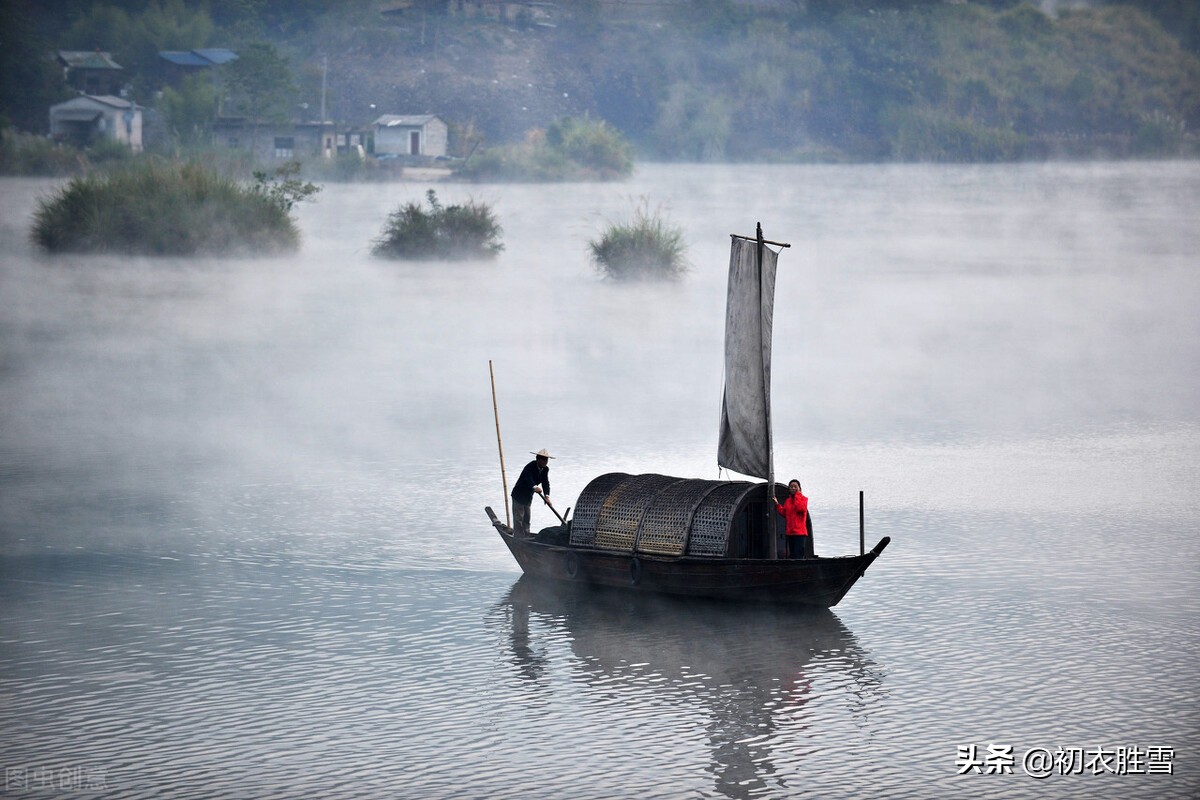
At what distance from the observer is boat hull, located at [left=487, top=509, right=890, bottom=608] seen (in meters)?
21.3

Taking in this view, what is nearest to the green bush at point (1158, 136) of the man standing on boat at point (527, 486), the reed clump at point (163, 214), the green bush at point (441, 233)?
the green bush at point (441, 233)

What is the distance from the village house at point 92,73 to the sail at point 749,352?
131163 millimetres

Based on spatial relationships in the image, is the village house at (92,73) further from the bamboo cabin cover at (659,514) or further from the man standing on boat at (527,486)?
the bamboo cabin cover at (659,514)

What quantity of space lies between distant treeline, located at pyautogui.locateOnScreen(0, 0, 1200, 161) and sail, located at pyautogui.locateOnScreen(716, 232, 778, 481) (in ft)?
457

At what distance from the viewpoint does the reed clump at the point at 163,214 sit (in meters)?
72.5

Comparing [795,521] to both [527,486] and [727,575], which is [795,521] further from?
[527,486]

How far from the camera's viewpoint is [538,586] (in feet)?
77.0

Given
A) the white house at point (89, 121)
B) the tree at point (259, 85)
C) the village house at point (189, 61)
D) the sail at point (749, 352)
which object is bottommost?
the sail at point (749, 352)

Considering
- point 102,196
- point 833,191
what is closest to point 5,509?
point 102,196

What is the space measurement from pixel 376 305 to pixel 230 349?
11680mm

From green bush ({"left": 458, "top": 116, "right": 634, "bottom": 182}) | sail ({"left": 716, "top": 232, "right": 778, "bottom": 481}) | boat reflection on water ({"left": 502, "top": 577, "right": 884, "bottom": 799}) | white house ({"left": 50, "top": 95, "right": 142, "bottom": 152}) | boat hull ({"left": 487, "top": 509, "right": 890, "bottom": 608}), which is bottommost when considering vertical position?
boat reflection on water ({"left": 502, "top": 577, "right": 884, "bottom": 799})

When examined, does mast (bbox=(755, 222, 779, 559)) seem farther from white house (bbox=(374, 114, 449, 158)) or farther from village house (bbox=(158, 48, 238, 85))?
village house (bbox=(158, 48, 238, 85))

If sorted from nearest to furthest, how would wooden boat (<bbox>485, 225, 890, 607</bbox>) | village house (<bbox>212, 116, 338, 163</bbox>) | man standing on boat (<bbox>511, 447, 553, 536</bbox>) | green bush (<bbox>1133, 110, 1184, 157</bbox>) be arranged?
wooden boat (<bbox>485, 225, 890, 607</bbox>) → man standing on boat (<bbox>511, 447, 553, 536</bbox>) → village house (<bbox>212, 116, 338, 163</bbox>) → green bush (<bbox>1133, 110, 1184, 157</bbox>)

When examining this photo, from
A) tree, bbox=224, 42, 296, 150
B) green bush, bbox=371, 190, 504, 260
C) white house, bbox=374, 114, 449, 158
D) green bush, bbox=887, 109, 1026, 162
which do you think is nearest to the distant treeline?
green bush, bbox=887, 109, 1026, 162
